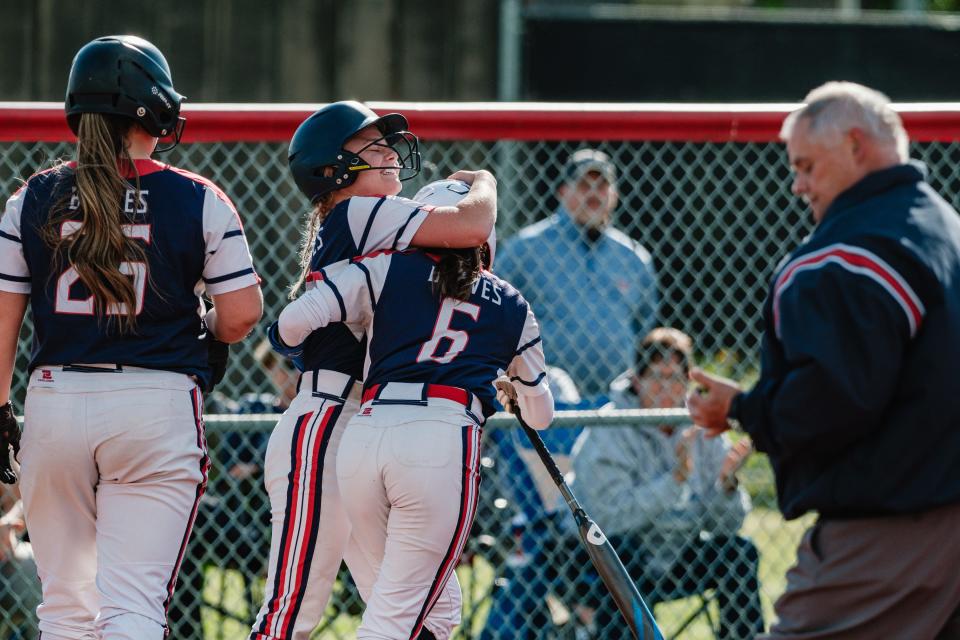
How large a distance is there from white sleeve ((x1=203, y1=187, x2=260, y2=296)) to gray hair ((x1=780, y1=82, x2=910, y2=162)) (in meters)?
1.49

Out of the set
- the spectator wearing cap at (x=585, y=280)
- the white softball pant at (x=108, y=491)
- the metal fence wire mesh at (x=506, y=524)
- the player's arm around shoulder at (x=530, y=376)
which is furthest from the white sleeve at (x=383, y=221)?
the spectator wearing cap at (x=585, y=280)

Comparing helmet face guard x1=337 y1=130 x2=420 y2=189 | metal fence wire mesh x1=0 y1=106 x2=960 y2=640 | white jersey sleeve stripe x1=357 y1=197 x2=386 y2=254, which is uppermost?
helmet face guard x1=337 y1=130 x2=420 y2=189

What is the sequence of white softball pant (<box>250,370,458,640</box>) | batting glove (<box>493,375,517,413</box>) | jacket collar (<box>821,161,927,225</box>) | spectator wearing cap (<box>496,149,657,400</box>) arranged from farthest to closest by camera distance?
spectator wearing cap (<box>496,149,657,400</box>)
batting glove (<box>493,375,517,413</box>)
white softball pant (<box>250,370,458,640</box>)
jacket collar (<box>821,161,927,225</box>)

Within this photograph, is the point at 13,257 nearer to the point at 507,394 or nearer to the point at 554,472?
the point at 507,394

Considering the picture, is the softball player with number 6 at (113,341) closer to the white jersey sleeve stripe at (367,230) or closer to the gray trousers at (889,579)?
the white jersey sleeve stripe at (367,230)

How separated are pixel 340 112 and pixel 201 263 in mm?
606

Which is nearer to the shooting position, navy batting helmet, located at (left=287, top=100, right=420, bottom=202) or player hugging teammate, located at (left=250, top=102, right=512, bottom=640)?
player hugging teammate, located at (left=250, top=102, right=512, bottom=640)

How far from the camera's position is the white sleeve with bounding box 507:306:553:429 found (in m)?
3.66

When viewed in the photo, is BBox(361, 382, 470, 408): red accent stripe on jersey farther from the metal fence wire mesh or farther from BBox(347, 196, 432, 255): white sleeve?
the metal fence wire mesh

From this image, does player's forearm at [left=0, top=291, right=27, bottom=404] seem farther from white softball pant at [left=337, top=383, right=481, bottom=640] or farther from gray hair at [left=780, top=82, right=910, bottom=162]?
→ gray hair at [left=780, top=82, right=910, bottom=162]

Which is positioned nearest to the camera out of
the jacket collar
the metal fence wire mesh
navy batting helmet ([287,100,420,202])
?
the jacket collar

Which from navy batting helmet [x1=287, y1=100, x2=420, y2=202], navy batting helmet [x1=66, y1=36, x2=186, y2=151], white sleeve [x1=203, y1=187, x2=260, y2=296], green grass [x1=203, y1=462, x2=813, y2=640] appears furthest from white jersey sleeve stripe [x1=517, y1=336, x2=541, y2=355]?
green grass [x1=203, y1=462, x2=813, y2=640]

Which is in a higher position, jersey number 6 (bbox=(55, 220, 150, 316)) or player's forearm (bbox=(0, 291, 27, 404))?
jersey number 6 (bbox=(55, 220, 150, 316))

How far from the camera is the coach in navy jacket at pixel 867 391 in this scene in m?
2.72
